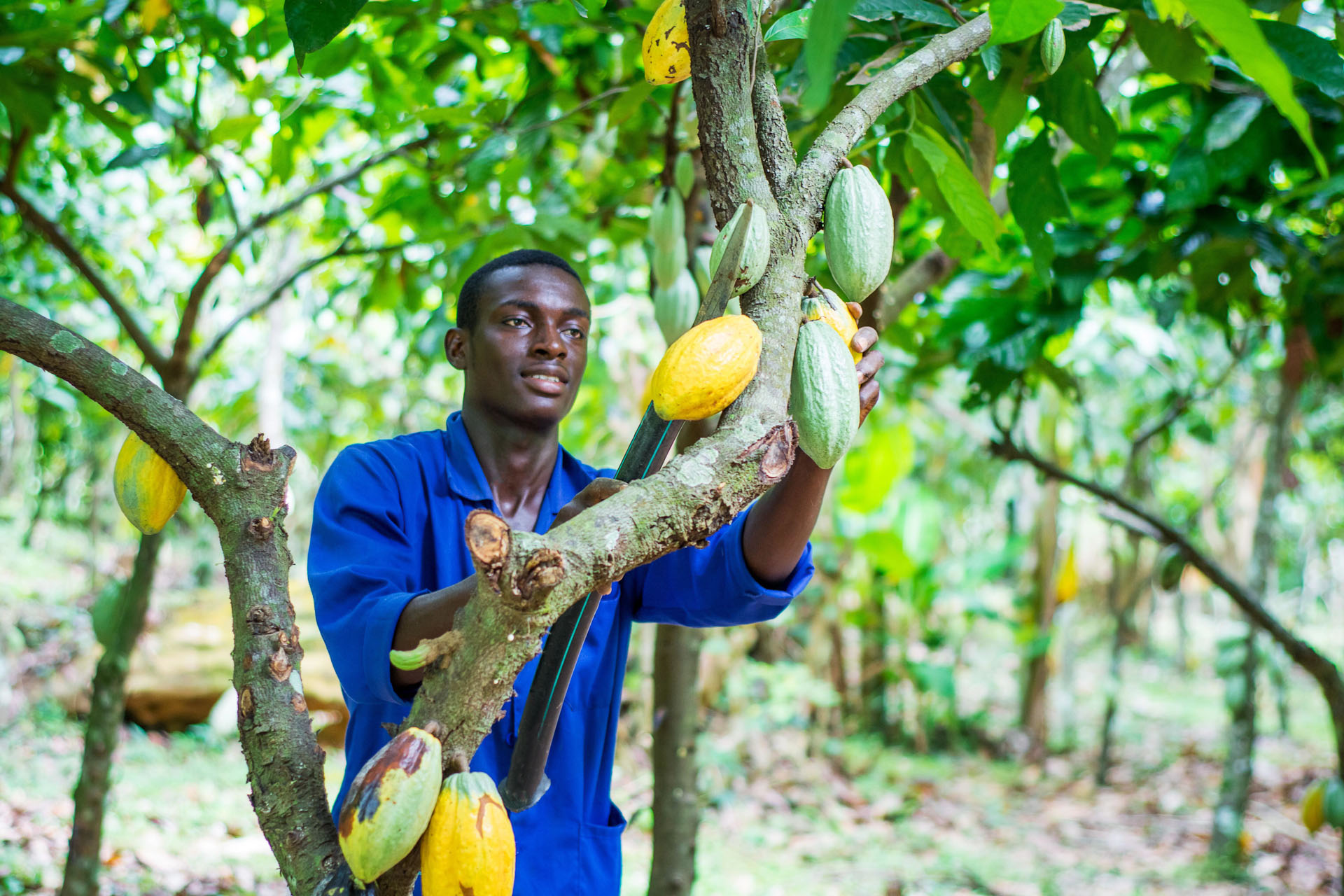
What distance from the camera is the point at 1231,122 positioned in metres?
1.63

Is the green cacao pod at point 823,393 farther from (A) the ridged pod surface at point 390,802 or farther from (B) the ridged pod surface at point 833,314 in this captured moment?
(A) the ridged pod surface at point 390,802

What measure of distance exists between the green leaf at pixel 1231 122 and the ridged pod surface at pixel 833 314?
3.82 feet

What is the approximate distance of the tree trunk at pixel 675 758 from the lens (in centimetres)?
183

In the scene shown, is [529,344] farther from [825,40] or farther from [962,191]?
[825,40]

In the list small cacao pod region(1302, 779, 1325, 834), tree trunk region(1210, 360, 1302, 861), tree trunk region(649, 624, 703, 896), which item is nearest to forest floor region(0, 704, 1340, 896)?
tree trunk region(1210, 360, 1302, 861)

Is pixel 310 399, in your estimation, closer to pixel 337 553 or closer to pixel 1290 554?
pixel 337 553

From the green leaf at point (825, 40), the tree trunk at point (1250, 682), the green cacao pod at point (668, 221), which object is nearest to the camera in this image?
the green leaf at point (825, 40)

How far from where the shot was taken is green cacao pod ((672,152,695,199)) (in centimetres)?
153

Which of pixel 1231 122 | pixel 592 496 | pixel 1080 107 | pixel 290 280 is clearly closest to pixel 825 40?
pixel 592 496

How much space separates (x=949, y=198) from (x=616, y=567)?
1.90 ft

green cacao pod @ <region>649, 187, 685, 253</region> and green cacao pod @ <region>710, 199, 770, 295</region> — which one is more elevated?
green cacao pod @ <region>649, 187, 685, 253</region>

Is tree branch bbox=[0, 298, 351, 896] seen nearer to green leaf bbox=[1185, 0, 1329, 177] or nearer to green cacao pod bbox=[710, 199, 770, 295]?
green cacao pod bbox=[710, 199, 770, 295]

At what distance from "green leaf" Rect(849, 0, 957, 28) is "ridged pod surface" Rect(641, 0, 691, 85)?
21cm

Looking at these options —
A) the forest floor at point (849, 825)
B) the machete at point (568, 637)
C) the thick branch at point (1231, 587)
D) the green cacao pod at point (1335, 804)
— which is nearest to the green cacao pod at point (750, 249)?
the machete at point (568, 637)
